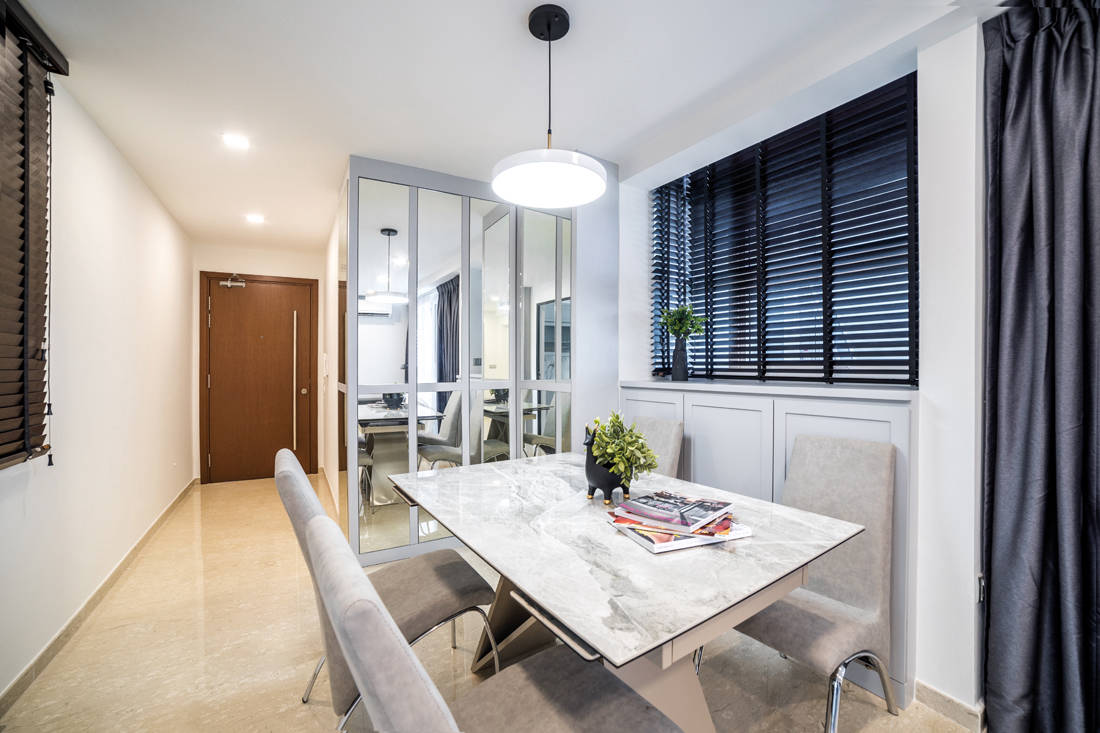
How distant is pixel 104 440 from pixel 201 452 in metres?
2.82

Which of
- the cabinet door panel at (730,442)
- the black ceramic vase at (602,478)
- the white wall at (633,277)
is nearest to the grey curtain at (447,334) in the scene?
the white wall at (633,277)

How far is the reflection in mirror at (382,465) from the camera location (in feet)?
10.1

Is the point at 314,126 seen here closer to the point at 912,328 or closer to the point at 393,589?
the point at 393,589

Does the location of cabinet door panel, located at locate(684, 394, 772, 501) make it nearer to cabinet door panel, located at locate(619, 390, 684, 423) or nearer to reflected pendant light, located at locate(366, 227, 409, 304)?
cabinet door panel, located at locate(619, 390, 684, 423)

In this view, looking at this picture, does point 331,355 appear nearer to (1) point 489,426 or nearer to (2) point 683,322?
(1) point 489,426

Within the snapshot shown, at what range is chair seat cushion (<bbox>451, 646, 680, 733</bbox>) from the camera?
39.4 inches

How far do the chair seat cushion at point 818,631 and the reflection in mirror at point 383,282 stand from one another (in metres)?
2.48

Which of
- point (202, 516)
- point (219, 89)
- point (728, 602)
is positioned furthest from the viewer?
point (202, 516)

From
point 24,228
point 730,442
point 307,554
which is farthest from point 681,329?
point 24,228

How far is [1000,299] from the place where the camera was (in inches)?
64.2

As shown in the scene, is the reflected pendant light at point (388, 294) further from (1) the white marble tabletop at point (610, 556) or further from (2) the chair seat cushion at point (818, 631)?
(2) the chair seat cushion at point (818, 631)

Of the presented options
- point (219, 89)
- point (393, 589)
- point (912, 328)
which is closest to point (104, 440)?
point (219, 89)

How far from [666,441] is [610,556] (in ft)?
4.66

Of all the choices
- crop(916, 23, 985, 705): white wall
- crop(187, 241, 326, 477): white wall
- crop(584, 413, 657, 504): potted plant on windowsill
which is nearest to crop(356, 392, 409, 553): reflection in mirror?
crop(584, 413, 657, 504): potted plant on windowsill
